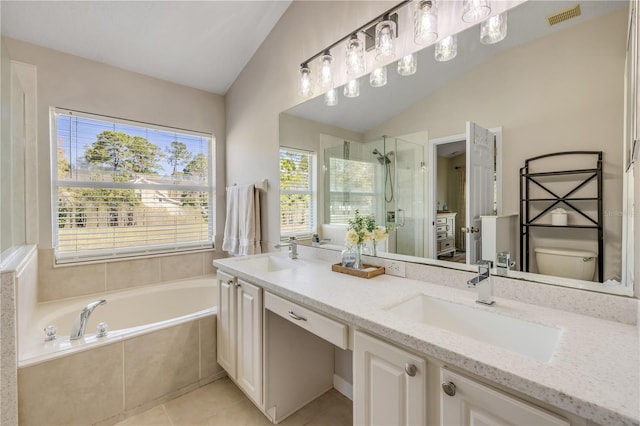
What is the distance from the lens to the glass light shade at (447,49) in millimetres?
1373

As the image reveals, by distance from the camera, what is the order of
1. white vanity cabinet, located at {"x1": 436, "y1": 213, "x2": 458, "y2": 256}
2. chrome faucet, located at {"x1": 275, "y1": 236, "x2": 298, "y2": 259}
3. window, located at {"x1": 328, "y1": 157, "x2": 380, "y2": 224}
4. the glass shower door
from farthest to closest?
chrome faucet, located at {"x1": 275, "y1": 236, "x2": 298, "y2": 259} < window, located at {"x1": 328, "y1": 157, "x2": 380, "y2": 224} < the glass shower door < white vanity cabinet, located at {"x1": 436, "y1": 213, "x2": 458, "y2": 256}

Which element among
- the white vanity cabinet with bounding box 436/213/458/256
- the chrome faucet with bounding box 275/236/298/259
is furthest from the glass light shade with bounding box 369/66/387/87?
the chrome faucet with bounding box 275/236/298/259

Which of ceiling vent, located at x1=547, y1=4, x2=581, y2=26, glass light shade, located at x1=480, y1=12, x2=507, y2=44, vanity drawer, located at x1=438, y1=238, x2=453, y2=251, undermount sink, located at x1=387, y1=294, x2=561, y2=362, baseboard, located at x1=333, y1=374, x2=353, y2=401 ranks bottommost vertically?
baseboard, located at x1=333, y1=374, x2=353, y2=401

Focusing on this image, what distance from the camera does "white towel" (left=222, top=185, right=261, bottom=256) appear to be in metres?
2.57

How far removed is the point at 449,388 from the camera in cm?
77

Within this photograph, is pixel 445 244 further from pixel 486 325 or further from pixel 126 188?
pixel 126 188

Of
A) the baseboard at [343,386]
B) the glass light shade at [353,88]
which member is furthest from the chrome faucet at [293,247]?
the glass light shade at [353,88]

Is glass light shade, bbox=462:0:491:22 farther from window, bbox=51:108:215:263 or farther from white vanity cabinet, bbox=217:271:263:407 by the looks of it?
window, bbox=51:108:215:263

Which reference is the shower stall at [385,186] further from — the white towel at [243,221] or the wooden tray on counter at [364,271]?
the white towel at [243,221]

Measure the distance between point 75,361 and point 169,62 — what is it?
243 centimetres

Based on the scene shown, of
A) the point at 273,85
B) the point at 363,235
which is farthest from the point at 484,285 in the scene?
the point at 273,85

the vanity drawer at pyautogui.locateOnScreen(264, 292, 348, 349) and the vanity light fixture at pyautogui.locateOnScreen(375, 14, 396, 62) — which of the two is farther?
the vanity light fixture at pyautogui.locateOnScreen(375, 14, 396, 62)

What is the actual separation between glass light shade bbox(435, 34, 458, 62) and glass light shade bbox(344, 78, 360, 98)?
535 millimetres

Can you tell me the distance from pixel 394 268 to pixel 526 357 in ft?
2.80
